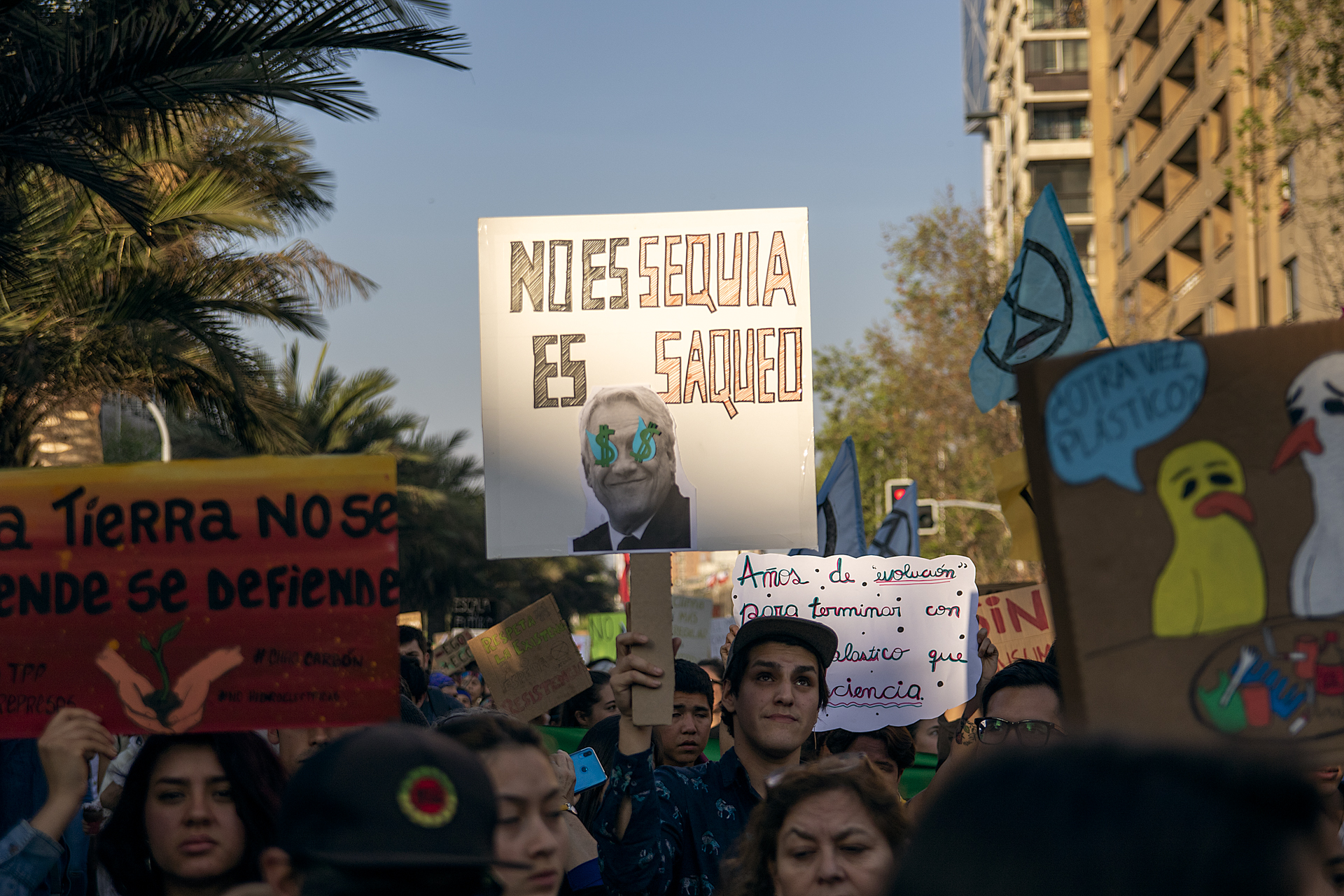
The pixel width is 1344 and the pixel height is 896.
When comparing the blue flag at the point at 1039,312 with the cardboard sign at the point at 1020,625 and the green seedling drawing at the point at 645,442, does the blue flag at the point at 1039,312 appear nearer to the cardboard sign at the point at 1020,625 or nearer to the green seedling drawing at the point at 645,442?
the cardboard sign at the point at 1020,625

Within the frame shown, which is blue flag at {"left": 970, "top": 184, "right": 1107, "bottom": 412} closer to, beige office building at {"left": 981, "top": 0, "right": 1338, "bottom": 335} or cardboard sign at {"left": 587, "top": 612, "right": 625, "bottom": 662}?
beige office building at {"left": 981, "top": 0, "right": 1338, "bottom": 335}

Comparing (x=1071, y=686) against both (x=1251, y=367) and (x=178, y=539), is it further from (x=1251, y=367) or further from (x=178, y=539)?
(x=178, y=539)

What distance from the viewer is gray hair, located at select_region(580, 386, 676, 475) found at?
176 inches

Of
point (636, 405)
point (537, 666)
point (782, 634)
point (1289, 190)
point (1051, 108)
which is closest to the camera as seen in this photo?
point (782, 634)

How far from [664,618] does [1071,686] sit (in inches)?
67.6

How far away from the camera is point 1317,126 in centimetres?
1478

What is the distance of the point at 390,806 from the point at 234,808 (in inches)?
56.4

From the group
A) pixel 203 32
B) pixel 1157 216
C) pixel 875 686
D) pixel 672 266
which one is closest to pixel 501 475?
pixel 672 266

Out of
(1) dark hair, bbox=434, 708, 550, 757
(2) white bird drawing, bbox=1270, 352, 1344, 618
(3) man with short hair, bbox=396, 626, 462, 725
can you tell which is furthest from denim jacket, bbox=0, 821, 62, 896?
(3) man with short hair, bbox=396, 626, 462, 725

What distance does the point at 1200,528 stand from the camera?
2.38 meters

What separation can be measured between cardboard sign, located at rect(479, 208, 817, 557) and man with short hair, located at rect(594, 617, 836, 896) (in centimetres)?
39

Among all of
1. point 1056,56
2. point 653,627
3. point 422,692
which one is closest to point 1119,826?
point 653,627

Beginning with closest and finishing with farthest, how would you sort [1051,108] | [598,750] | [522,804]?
[522,804] → [598,750] → [1051,108]

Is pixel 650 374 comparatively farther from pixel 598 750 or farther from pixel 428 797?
pixel 428 797
